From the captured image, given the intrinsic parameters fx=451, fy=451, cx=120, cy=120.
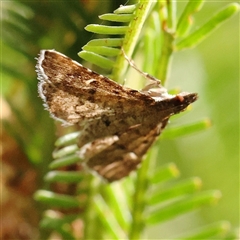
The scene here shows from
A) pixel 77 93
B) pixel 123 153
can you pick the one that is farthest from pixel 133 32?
pixel 123 153

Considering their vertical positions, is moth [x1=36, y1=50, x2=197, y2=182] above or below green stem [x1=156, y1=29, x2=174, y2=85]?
below

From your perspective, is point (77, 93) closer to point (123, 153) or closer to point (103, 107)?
point (103, 107)

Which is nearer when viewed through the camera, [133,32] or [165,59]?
[133,32]

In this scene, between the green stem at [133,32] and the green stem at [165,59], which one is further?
the green stem at [165,59]

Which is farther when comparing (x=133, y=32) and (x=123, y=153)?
(x=123, y=153)

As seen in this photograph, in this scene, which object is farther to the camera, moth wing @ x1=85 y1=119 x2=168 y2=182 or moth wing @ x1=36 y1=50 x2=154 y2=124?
moth wing @ x1=85 y1=119 x2=168 y2=182

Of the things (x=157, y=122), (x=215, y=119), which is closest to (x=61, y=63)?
(x=157, y=122)

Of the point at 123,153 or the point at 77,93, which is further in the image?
the point at 123,153

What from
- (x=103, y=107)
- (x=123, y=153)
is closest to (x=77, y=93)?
(x=103, y=107)

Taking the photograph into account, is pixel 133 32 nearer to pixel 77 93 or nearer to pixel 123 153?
pixel 77 93
